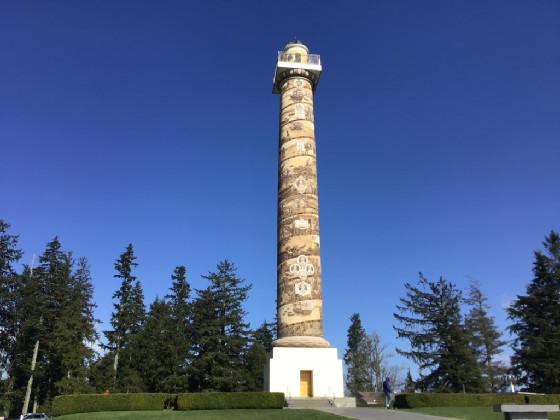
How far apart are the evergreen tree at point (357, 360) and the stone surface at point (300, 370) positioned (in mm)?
22914

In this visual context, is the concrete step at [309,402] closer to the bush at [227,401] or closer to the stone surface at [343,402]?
the stone surface at [343,402]

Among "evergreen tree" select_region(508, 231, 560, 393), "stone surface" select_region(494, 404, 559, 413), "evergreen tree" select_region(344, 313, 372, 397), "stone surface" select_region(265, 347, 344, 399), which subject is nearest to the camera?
"stone surface" select_region(494, 404, 559, 413)

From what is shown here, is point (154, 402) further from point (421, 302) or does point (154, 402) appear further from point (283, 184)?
point (421, 302)

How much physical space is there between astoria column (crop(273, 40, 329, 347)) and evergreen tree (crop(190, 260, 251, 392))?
11071mm

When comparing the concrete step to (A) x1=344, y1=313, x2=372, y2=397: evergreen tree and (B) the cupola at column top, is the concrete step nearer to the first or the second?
(B) the cupola at column top

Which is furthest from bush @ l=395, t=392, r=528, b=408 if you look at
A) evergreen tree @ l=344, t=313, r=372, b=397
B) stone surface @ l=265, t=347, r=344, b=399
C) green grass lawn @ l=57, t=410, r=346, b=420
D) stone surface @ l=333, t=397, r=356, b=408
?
evergreen tree @ l=344, t=313, r=372, b=397

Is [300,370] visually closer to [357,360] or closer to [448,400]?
[448,400]

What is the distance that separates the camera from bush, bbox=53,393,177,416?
1702cm

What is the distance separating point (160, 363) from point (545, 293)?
2408 cm

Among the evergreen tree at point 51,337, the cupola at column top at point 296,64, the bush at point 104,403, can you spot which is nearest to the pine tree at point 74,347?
the evergreen tree at point 51,337


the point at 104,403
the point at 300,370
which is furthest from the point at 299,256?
the point at 104,403

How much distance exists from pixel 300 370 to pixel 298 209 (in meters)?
7.30

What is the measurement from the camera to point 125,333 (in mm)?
33656

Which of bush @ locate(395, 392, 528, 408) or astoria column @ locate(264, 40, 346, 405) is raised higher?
astoria column @ locate(264, 40, 346, 405)
